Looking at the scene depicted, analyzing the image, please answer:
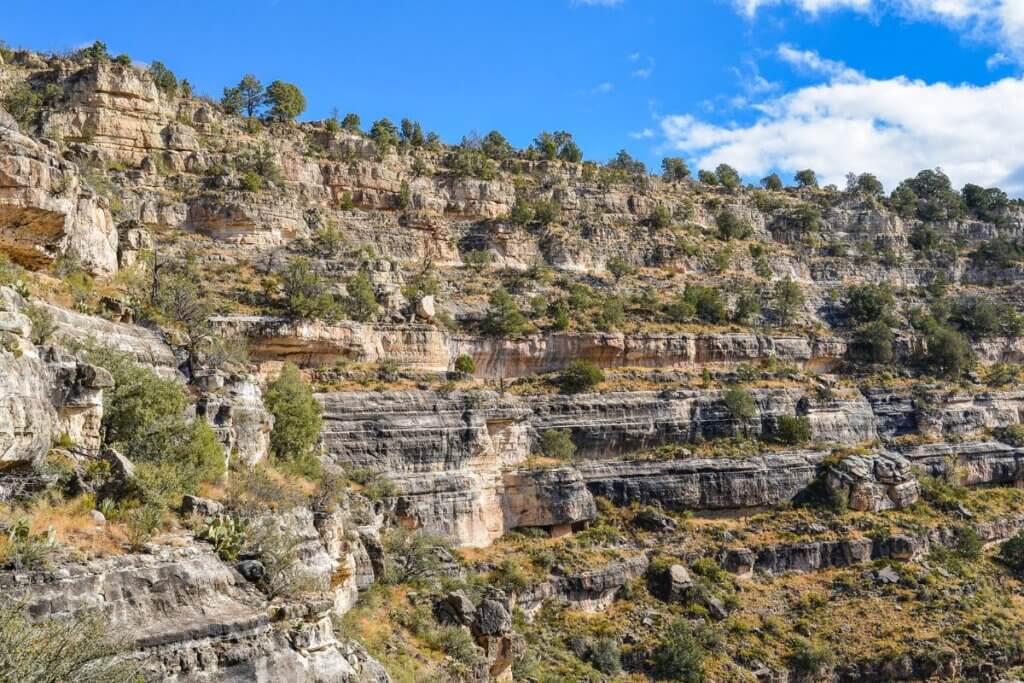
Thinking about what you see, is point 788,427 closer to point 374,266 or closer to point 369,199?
point 374,266

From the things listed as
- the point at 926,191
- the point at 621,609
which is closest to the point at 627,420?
the point at 621,609

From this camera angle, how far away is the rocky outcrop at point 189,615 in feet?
34.3

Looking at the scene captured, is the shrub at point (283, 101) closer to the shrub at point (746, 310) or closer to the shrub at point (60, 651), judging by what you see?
the shrub at point (746, 310)

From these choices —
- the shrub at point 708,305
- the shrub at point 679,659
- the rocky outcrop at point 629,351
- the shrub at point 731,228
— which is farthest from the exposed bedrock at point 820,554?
the shrub at point 731,228

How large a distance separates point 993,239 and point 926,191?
17.1 m

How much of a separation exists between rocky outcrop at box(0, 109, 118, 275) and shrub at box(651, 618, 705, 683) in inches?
1039

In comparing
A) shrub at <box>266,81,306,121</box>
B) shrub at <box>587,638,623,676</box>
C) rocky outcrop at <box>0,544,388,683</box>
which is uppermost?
shrub at <box>266,81,306,121</box>

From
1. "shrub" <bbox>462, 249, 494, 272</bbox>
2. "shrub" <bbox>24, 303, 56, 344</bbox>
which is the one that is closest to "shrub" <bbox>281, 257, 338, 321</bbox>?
"shrub" <bbox>462, 249, 494, 272</bbox>

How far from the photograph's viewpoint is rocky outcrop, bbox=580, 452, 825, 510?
4094cm

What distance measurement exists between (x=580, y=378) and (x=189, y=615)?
34.6 m

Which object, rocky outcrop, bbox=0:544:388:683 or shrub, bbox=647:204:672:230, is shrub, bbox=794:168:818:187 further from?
rocky outcrop, bbox=0:544:388:683

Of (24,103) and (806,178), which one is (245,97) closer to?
(24,103)

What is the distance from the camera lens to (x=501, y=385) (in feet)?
151

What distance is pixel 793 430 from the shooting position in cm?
4547
